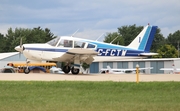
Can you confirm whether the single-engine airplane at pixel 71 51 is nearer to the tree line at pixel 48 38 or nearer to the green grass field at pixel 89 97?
the green grass field at pixel 89 97

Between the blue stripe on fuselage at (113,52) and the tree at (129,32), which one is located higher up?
the tree at (129,32)

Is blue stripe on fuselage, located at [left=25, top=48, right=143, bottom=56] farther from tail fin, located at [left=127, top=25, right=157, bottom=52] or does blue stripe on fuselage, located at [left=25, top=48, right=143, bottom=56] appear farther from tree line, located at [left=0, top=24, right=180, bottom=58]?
tree line, located at [left=0, top=24, right=180, bottom=58]

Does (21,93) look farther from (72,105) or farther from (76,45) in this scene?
(76,45)

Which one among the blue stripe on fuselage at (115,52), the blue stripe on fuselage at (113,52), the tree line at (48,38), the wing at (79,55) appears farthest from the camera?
A: the tree line at (48,38)

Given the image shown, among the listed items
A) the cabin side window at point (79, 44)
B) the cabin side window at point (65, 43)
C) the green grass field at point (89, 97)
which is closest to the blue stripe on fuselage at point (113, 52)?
the cabin side window at point (65, 43)

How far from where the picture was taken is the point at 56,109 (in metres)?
9.77

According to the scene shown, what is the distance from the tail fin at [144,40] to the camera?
2887 centimetres

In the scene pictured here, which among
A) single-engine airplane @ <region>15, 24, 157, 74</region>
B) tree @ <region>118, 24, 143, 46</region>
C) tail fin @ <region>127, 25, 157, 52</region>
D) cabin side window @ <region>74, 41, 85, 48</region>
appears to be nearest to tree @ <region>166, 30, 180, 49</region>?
tree @ <region>118, 24, 143, 46</region>

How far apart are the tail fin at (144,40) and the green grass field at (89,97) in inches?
538

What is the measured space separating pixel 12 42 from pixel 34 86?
247 feet

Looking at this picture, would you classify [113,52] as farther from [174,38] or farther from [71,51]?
[174,38]

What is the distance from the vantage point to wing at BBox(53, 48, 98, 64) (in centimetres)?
2433

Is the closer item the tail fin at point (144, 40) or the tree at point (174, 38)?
the tail fin at point (144, 40)

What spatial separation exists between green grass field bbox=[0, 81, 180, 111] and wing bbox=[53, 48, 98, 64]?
9094 mm
